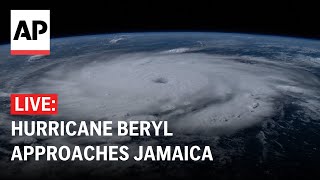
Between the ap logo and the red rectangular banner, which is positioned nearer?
the red rectangular banner

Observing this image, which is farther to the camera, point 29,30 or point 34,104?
point 29,30

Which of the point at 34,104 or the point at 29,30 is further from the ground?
the point at 29,30

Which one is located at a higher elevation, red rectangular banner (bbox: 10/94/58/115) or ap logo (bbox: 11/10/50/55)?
ap logo (bbox: 11/10/50/55)

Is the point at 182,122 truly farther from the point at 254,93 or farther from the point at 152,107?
the point at 254,93
